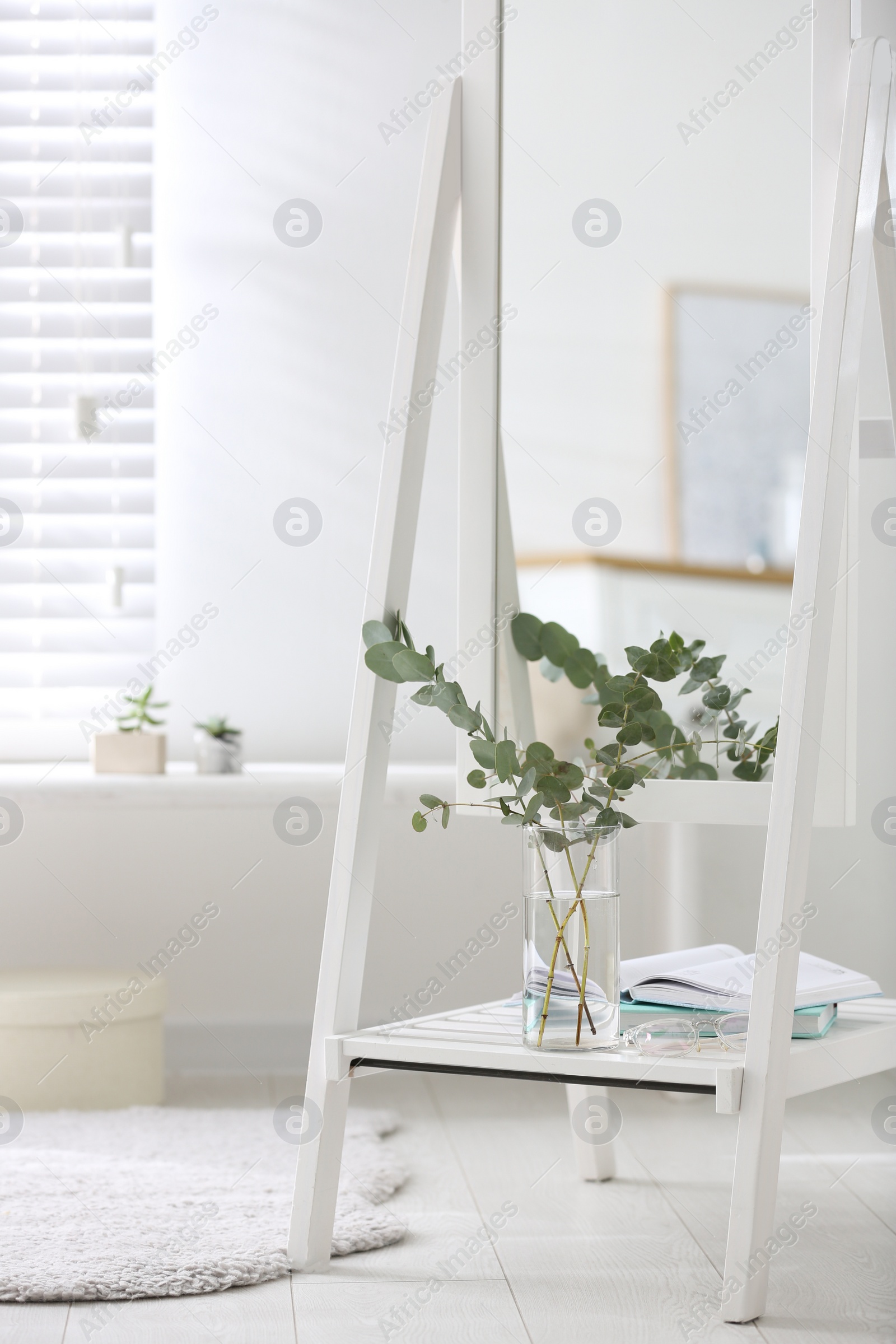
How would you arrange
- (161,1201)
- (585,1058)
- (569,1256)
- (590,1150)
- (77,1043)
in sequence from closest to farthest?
(585,1058)
(569,1256)
(161,1201)
(590,1150)
(77,1043)

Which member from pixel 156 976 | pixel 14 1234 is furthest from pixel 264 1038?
pixel 14 1234

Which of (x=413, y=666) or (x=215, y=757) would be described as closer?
(x=413, y=666)

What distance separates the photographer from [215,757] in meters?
2.22

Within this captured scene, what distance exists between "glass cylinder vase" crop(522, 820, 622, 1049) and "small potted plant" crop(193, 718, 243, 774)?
1131 mm

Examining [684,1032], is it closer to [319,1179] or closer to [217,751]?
[319,1179]

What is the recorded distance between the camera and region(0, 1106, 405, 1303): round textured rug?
1.21 metres

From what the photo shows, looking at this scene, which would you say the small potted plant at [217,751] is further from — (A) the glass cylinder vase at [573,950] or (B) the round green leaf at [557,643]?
(A) the glass cylinder vase at [573,950]

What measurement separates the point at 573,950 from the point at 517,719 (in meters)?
0.26

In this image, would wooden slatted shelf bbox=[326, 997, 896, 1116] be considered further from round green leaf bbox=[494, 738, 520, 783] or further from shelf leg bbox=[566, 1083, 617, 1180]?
shelf leg bbox=[566, 1083, 617, 1180]

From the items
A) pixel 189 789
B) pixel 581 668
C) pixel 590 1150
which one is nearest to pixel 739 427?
pixel 581 668

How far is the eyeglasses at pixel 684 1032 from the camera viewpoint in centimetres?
116

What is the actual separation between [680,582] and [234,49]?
5.39 feet

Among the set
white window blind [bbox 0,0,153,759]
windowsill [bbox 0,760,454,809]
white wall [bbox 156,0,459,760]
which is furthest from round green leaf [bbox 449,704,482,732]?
white window blind [bbox 0,0,153,759]

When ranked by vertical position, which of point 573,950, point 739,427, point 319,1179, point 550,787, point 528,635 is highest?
point 739,427
